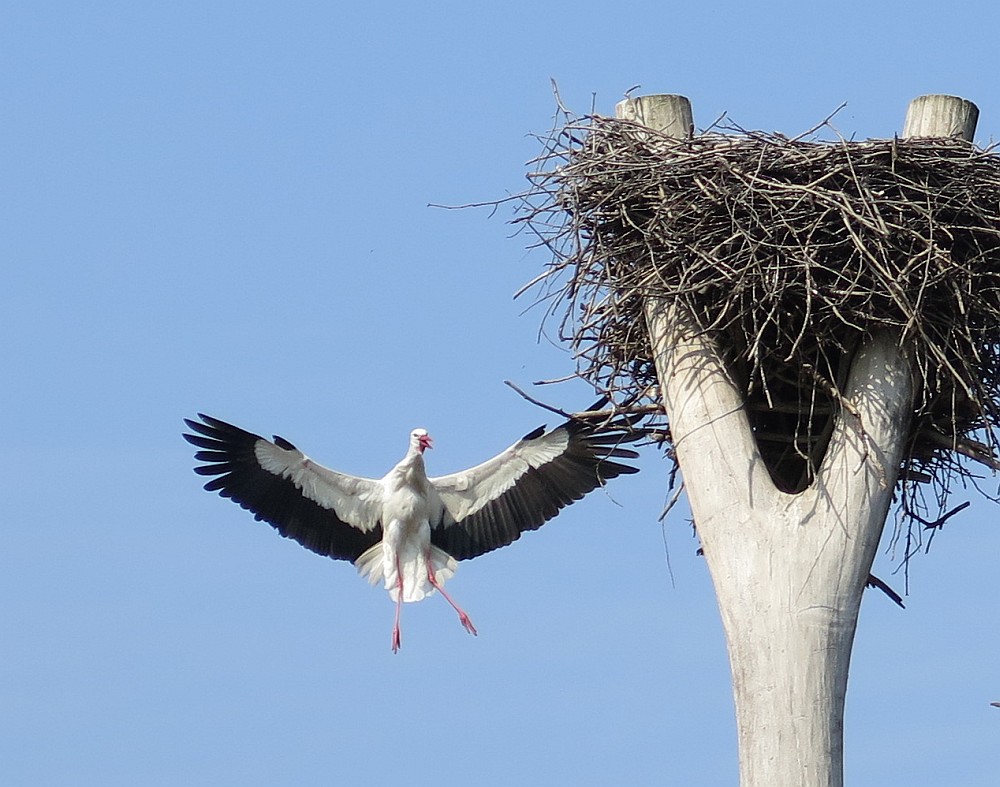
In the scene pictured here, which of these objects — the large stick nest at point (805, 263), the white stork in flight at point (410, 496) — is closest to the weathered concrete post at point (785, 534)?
the large stick nest at point (805, 263)

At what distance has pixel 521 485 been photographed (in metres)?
9.26

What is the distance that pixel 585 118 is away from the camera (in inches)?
301

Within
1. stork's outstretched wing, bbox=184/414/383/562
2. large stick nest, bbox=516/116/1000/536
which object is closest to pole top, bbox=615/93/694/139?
large stick nest, bbox=516/116/1000/536

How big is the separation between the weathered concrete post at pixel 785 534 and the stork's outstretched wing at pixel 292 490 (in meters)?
2.86

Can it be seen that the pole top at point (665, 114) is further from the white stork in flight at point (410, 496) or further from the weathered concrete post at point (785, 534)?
the white stork in flight at point (410, 496)

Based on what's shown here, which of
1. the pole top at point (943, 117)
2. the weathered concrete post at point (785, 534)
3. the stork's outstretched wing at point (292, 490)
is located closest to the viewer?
the weathered concrete post at point (785, 534)

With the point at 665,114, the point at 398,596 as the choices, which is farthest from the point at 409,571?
the point at 665,114

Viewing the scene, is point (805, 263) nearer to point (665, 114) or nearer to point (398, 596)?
point (665, 114)

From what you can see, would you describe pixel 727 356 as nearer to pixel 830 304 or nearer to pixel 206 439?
pixel 830 304

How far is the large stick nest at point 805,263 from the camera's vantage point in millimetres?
6793

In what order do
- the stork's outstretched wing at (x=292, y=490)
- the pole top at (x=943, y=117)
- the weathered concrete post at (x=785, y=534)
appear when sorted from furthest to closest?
the stork's outstretched wing at (x=292, y=490) < the pole top at (x=943, y=117) < the weathered concrete post at (x=785, y=534)

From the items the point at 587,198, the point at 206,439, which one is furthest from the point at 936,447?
the point at 206,439

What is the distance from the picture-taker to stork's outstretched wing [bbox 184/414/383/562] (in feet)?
29.5

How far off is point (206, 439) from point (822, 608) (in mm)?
3979
